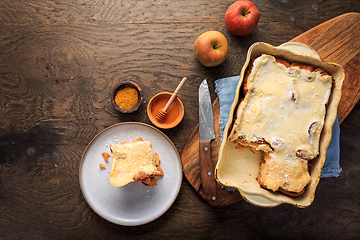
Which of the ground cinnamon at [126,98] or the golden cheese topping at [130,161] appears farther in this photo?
the ground cinnamon at [126,98]

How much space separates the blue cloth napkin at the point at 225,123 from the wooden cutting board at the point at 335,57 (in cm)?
5

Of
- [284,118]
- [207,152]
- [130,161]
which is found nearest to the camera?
[284,118]

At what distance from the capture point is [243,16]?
174 centimetres

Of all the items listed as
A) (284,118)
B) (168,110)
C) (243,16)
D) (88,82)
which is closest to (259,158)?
(284,118)

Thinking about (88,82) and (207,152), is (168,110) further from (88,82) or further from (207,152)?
(88,82)

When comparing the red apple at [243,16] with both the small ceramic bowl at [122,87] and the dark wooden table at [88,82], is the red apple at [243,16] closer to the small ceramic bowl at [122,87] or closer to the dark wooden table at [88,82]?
the dark wooden table at [88,82]

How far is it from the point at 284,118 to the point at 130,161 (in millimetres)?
1281

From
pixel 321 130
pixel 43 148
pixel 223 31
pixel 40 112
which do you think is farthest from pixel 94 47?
pixel 321 130

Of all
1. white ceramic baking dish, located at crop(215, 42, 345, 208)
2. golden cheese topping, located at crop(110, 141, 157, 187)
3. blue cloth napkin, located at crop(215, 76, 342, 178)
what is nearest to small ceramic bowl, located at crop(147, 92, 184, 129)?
golden cheese topping, located at crop(110, 141, 157, 187)

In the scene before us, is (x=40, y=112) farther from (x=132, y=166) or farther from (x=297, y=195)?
(x=297, y=195)

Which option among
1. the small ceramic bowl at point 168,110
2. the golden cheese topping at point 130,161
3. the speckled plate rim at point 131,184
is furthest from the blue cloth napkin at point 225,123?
the golden cheese topping at point 130,161

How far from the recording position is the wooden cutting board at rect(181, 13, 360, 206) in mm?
1727

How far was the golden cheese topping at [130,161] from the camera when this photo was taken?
62.2 inches

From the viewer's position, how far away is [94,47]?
6.16 feet
